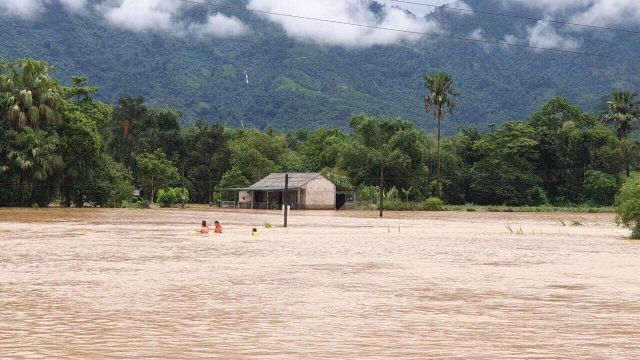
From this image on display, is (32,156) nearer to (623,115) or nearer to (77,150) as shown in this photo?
(77,150)

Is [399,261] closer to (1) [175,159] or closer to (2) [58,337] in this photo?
(2) [58,337]

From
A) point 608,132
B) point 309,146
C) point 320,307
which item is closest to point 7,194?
point 309,146

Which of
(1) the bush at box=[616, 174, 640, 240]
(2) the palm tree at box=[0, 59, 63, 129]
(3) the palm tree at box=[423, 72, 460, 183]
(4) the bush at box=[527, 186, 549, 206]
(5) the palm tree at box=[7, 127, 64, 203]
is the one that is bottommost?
(1) the bush at box=[616, 174, 640, 240]

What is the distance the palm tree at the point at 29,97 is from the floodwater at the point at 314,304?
160 ft

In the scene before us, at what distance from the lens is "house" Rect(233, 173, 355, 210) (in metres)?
87.0

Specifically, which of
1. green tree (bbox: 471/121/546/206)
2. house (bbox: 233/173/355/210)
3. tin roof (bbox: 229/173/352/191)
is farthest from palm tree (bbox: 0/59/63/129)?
green tree (bbox: 471/121/546/206)

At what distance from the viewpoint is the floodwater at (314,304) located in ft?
28.2

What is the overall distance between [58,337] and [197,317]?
225cm

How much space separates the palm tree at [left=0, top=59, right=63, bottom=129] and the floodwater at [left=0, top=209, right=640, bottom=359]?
48.8 m

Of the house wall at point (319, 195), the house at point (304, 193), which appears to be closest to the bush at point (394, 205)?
the house at point (304, 193)

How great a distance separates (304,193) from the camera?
87.1 m

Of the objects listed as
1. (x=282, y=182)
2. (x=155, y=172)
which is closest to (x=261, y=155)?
(x=155, y=172)

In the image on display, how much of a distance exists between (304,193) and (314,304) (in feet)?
245

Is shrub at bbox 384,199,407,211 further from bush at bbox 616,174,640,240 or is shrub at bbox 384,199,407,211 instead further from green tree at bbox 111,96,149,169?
bush at bbox 616,174,640,240
